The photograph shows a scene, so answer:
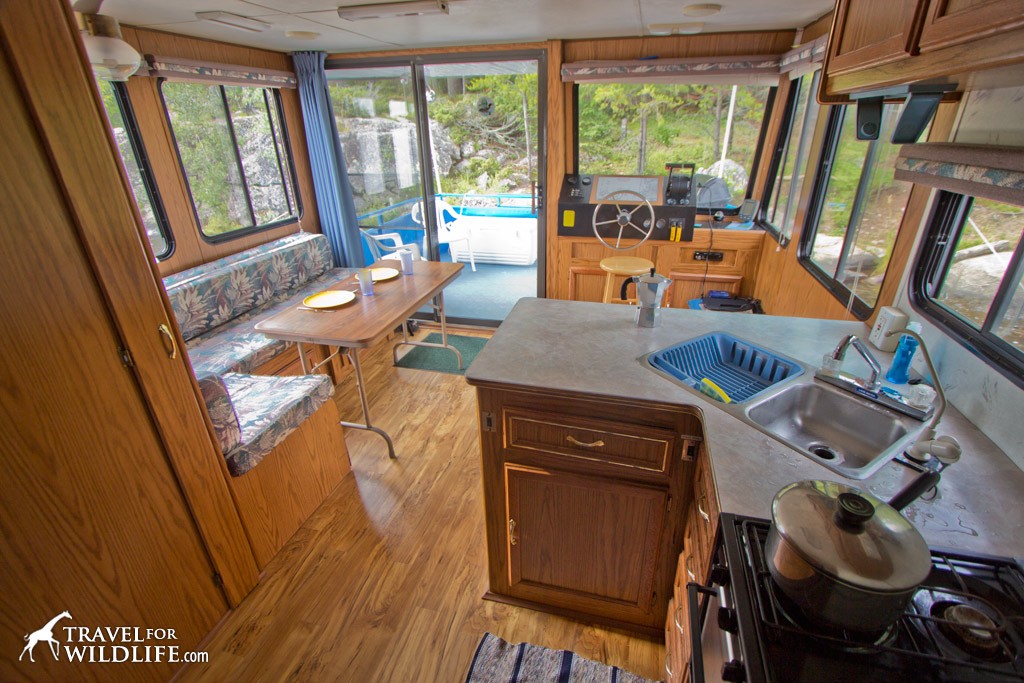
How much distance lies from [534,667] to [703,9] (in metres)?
3.04

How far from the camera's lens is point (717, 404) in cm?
124

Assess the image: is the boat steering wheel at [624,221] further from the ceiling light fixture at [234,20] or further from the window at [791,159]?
the ceiling light fixture at [234,20]

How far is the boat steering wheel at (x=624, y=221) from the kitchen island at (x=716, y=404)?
1.78 metres

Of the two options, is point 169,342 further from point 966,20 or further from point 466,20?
point 466,20

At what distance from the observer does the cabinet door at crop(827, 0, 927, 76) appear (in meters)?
→ 0.87

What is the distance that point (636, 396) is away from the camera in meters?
1.26

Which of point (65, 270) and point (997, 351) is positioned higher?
point (65, 270)

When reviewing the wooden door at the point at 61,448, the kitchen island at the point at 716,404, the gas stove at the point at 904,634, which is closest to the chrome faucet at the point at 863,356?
the kitchen island at the point at 716,404

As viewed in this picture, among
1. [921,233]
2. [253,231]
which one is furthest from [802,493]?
[253,231]

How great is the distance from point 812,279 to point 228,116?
4.01m

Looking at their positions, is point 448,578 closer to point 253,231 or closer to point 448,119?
point 253,231

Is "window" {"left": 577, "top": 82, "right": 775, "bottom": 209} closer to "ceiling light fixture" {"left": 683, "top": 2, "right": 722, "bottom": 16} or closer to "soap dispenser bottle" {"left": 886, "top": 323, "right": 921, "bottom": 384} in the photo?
"ceiling light fixture" {"left": 683, "top": 2, "right": 722, "bottom": 16}

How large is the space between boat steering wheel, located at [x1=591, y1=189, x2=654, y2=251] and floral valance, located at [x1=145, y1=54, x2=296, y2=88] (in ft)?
8.61

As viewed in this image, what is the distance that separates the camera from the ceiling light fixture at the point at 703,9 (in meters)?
2.28
